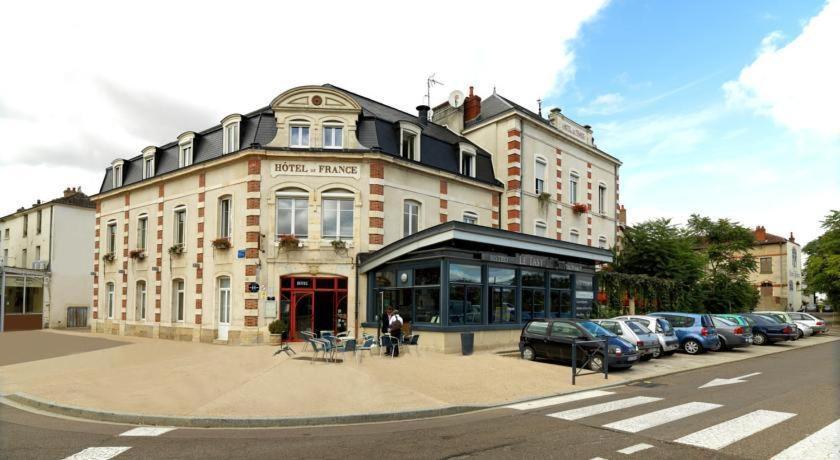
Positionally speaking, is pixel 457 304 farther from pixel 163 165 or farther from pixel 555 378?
pixel 163 165

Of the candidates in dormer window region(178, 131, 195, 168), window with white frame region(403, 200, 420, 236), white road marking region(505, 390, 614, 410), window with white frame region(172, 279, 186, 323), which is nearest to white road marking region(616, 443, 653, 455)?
white road marking region(505, 390, 614, 410)

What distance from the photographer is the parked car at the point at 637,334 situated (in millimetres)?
15633

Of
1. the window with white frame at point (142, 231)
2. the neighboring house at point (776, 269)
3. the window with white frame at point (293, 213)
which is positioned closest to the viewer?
the window with white frame at point (293, 213)

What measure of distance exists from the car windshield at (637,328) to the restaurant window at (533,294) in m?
4.13

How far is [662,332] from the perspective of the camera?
693 inches

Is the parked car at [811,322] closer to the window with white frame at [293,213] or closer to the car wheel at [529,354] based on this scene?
the car wheel at [529,354]

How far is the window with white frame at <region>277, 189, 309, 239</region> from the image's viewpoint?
1983 centimetres

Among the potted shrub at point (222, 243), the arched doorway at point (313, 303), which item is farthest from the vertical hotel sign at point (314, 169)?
the arched doorway at point (313, 303)

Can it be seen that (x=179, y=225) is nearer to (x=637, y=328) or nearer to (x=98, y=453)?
(x=98, y=453)

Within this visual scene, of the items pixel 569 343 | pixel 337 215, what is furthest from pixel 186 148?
pixel 569 343

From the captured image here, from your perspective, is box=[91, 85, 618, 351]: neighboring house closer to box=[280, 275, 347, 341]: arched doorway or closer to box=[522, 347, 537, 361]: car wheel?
box=[280, 275, 347, 341]: arched doorway

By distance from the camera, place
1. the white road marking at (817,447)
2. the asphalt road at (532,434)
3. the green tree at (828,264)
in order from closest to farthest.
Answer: the white road marking at (817,447) → the asphalt road at (532,434) → the green tree at (828,264)

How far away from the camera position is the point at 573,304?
868 inches

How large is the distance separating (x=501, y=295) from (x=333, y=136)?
8.58 m
